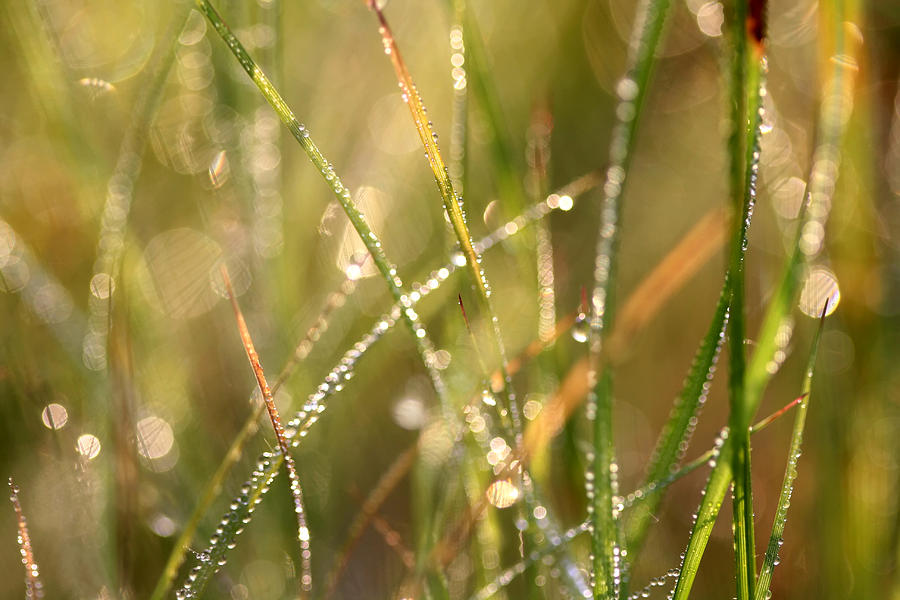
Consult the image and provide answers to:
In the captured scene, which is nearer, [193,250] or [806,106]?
[193,250]

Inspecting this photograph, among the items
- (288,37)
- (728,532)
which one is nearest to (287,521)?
(728,532)

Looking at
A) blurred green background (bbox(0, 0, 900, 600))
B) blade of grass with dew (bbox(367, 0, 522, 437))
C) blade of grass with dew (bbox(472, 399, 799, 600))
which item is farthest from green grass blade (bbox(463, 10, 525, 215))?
blade of grass with dew (bbox(472, 399, 799, 600))

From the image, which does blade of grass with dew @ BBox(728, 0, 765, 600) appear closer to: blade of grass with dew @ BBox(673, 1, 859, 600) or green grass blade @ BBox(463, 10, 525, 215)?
blade of grass with dew @ BBox(673, 1, 859, 600)

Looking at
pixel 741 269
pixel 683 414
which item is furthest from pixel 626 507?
pixel 741 269

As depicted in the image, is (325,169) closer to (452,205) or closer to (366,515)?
(452,205)

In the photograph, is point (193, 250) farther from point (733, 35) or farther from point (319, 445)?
point (733, 35)

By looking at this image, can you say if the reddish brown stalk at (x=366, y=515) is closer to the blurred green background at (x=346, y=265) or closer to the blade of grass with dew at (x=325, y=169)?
the blurred green background at (x=346, y=265)
